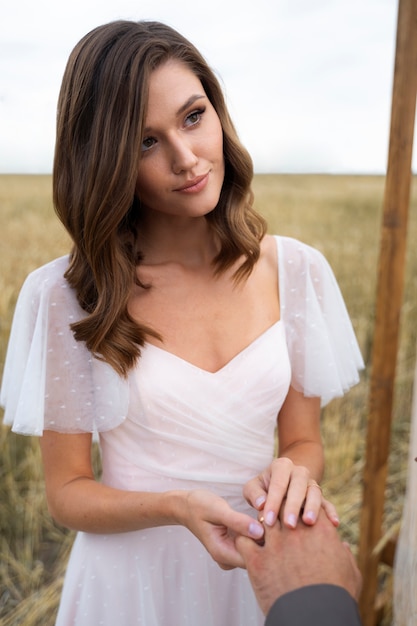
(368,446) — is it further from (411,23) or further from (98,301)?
(411,23)

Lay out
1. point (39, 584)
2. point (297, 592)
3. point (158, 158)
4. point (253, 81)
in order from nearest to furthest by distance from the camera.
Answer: point (297, 592), point (158, 158), point (39, 584), point (253, 81)

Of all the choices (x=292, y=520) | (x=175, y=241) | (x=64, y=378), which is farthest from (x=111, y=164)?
(x=292, y=520)

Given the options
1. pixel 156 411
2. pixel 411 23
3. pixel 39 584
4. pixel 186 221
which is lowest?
pixel 39 584

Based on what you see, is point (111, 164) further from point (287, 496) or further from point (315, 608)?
point (315, 608)

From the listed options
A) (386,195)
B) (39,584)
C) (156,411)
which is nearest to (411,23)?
(386,195)

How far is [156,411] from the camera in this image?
129 centimetres

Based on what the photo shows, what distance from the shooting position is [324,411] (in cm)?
302

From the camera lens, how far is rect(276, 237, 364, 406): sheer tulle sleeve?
1.44 metres

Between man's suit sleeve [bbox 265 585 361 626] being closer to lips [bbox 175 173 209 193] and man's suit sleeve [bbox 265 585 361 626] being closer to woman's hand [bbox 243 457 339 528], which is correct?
woman's hand [bbox 243 457 339 528]

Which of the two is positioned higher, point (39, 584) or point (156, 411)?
point (156, 411)

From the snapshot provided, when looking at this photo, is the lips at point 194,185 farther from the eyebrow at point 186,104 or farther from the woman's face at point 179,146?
the eyebrow at point 186,104

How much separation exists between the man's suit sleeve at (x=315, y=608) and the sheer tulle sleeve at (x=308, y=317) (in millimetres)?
674

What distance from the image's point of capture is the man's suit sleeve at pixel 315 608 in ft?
2.43

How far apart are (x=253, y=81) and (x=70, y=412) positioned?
5.63 ft
